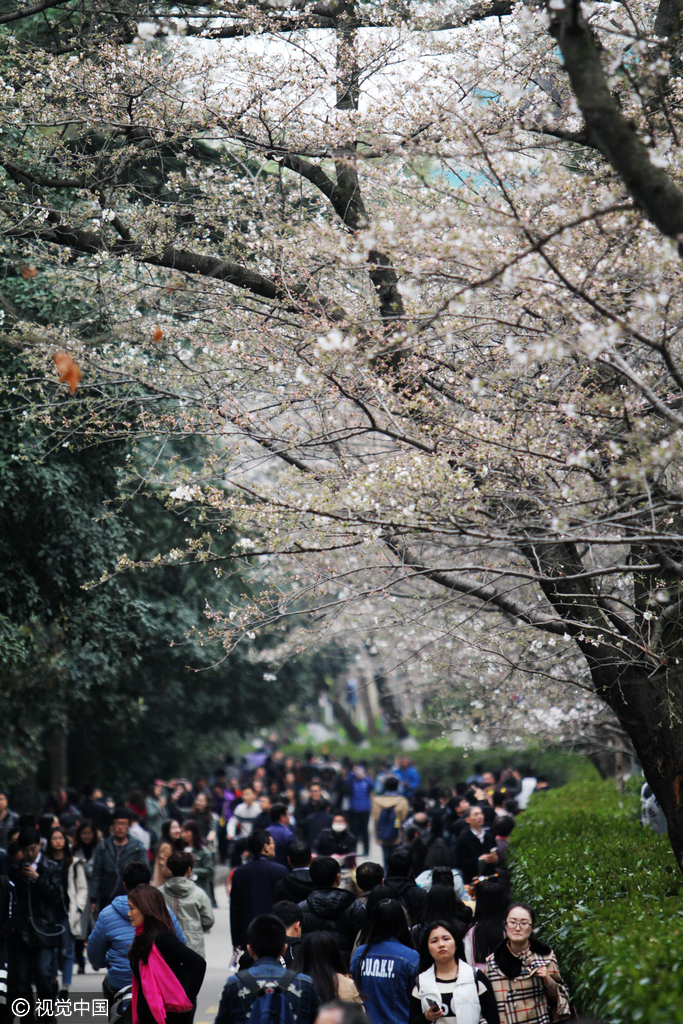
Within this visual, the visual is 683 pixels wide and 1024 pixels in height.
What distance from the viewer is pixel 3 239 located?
28.8 feet

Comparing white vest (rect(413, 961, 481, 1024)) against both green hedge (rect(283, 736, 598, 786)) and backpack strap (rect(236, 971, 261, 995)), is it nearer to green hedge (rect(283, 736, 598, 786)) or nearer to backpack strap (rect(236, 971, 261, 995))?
backpack strap (rect(236, 971, 261, 995))

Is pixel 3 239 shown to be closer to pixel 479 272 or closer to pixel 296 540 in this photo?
pixel 296 540

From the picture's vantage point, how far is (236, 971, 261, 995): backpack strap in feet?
15.1

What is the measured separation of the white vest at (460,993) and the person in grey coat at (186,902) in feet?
8.24

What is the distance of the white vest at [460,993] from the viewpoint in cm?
518

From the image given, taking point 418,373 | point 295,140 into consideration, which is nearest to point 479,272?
point 418,373

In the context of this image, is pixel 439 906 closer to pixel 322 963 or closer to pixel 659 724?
pixel 322 963

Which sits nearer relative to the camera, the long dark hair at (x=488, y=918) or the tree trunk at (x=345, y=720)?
the long dark hair at (x=488, y=918)

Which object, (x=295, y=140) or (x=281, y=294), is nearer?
(x=281, y=294)

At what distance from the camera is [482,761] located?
27.2 m

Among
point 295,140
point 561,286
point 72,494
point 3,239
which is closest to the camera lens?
point 561,286

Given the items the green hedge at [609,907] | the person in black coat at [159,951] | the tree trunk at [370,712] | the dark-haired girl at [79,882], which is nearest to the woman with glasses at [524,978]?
the green hedge at [609,907]

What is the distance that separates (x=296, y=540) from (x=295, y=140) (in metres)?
3.32

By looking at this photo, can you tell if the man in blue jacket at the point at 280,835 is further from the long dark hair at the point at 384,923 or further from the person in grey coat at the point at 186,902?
the long dark hair at the point at 384,923
